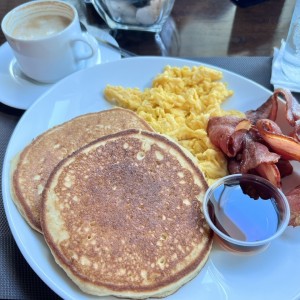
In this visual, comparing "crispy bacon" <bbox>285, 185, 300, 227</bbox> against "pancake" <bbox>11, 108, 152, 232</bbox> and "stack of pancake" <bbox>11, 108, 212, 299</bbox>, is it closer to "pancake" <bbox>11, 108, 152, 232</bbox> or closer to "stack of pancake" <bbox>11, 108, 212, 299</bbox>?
"stack of pancake" <bbox>11, 108, 212, 299</bbox>

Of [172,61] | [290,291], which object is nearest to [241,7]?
[172,61]

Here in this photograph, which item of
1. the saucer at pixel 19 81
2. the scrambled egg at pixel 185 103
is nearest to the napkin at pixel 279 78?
the scrambled egg at pixel 185 103

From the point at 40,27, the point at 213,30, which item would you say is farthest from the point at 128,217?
the point at 213,30

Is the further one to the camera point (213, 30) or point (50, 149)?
point (213, 30)

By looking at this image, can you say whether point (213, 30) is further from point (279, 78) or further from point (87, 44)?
point (87, 44)

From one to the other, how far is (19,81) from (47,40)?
307 millimetres

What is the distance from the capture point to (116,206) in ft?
4.15

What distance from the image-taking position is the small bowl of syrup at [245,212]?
1.23 m

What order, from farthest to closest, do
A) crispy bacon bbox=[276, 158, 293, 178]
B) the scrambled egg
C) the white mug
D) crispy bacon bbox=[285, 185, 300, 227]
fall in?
the white mug, the scrambled egg, crispy bacon bbox=[276, 158, 293, 178], crispy bacon bbox=[285, 185, 300, 227]

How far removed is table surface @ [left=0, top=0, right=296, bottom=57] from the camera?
2.18 m

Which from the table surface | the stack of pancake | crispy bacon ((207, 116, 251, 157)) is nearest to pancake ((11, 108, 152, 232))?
the stack of pancake

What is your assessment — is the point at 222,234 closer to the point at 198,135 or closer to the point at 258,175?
the point at 258,175

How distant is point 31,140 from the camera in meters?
1.55

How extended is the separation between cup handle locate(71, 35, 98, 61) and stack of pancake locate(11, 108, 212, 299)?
47 centimetres
